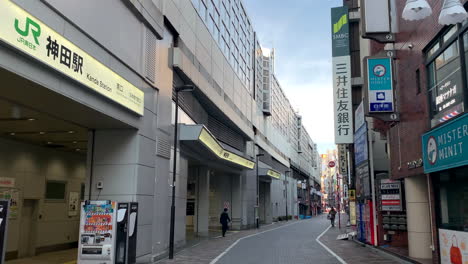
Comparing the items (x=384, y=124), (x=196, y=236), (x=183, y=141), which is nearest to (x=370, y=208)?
(x=384, y=124)

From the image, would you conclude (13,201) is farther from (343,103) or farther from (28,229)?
(343,103)

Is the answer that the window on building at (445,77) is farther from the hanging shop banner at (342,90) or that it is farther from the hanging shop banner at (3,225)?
the hanging shop banner at (342,90)

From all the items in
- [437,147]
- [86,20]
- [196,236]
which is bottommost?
[196,236]

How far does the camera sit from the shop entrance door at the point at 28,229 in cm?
1596

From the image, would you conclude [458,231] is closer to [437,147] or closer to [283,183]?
[437,147]

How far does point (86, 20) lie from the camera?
10.9 m

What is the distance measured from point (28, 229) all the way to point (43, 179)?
76.0 inches

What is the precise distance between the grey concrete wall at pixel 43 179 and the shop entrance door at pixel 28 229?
190 millimetres

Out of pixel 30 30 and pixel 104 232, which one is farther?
pixel 104 232

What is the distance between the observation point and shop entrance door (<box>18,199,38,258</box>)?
16.0 metres

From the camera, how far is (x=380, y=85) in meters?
15.0

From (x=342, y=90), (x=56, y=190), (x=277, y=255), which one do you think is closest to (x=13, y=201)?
(x=56, y=190)

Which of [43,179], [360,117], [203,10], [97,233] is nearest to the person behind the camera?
[97,233]

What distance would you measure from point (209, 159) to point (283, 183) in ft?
121
